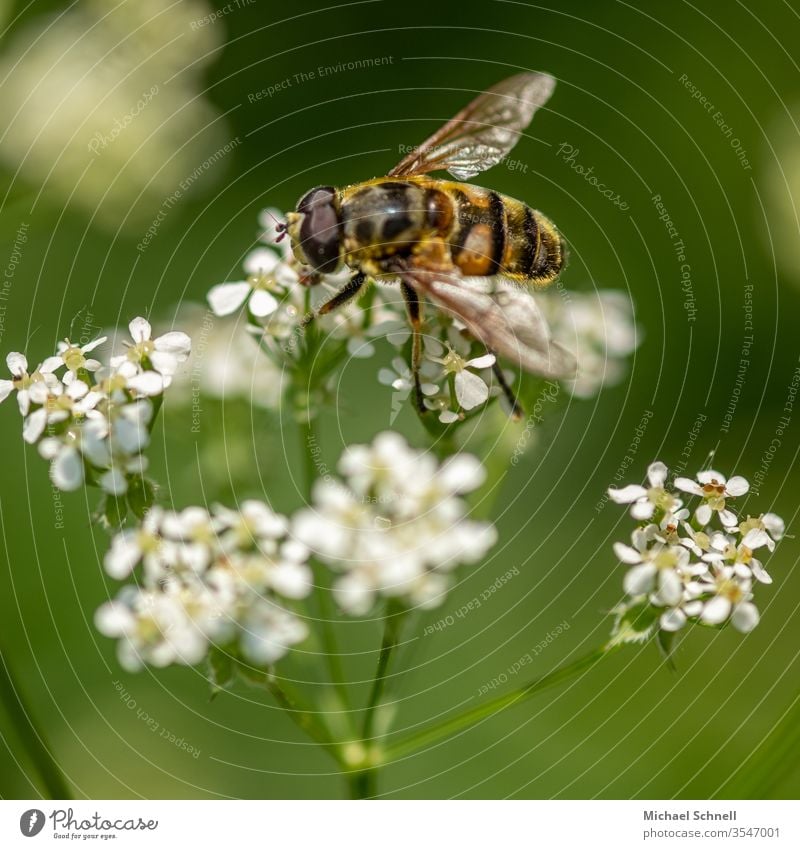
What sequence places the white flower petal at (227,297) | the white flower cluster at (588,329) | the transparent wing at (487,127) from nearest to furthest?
1. the white flower petal at (227,297)
2. the transparent wing at (487,127)
3. the white flower cluster at (588,329)

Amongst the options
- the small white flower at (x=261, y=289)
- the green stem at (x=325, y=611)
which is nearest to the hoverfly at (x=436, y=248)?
the small white flower at (x=261, y=289)

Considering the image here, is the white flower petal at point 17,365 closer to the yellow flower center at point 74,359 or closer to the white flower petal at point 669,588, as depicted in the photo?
the yellow flower center at point 74,359

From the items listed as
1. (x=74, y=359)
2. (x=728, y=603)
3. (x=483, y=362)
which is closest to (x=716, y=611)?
(x=728, y=603)

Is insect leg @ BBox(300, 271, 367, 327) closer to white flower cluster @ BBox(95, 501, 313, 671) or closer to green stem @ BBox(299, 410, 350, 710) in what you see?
green stem @ BBox(299, 410, 350, 710)

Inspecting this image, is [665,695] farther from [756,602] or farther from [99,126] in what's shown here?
[99,126]
